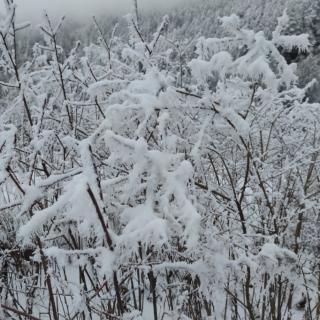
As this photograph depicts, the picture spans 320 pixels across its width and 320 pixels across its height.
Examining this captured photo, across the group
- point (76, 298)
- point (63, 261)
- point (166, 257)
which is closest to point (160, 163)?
point (63, 261)

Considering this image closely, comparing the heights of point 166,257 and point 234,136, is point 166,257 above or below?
below

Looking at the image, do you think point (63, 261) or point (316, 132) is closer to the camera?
point (63, 261)

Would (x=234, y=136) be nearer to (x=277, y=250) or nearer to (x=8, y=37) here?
(x=277, y=250)

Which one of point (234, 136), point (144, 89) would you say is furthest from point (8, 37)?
point (234, 136)

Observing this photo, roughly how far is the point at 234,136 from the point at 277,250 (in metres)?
0.51

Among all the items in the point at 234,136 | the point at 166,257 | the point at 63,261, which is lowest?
the point at 166,257

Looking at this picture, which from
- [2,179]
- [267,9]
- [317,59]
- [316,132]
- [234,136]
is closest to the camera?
[2,179]

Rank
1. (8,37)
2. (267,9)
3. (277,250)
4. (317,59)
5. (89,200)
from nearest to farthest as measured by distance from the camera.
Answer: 1. (89,200)
2. (277,250)
3. (8,37)
4. (317,59)
5. (267,9)

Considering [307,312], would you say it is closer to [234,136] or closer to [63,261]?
[234,136]

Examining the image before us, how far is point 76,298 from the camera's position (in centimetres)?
180

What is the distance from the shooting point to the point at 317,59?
39.0m

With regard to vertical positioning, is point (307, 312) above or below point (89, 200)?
below

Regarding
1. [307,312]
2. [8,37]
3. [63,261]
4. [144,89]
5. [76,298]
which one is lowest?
[307,312]

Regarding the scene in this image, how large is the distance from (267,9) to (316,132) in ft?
160
